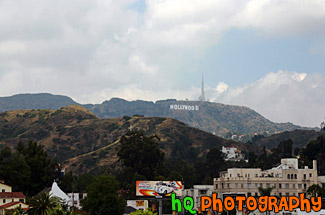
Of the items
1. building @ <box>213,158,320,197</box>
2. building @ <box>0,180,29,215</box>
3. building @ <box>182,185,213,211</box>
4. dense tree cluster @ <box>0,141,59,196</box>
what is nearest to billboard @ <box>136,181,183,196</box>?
building @ <box>0,180,29,215</box>

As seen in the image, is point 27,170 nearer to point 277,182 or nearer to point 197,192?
point 197,192

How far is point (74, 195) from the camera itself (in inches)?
6939

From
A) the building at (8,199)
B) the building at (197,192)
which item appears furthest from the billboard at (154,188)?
the building at (197,192)

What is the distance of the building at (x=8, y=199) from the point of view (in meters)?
125

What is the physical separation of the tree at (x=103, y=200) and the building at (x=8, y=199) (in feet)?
51.8

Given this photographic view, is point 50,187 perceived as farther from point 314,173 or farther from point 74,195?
point 314,173

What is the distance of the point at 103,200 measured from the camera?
139 metres

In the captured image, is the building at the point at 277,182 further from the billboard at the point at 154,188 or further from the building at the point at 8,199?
the building at the point at 8,199

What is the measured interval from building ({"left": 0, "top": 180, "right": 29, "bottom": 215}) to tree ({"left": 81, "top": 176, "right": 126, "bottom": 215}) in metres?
15.8

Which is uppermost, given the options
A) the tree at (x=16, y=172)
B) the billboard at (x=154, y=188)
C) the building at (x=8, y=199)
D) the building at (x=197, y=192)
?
the tree at (x=16, y=172)

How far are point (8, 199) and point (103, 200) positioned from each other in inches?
862

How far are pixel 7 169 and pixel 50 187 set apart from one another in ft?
49.4

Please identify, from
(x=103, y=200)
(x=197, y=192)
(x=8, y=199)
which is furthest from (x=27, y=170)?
(x=197, y=192)

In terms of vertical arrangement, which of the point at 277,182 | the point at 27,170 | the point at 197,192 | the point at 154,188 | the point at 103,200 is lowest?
the point at 197,192
